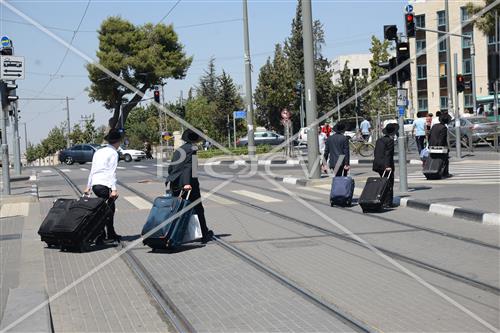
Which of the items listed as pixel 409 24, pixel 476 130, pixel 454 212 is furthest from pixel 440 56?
pixel 454 212

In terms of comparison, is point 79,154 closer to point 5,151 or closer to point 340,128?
point 5,151

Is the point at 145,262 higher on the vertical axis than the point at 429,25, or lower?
lower

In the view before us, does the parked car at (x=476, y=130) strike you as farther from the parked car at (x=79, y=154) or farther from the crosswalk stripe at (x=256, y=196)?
the parked car at (x=79, y=154)

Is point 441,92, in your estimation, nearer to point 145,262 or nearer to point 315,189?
point 315,189

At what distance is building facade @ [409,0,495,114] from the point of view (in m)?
66.8

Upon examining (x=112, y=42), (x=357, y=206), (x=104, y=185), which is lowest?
(x=357, y=206)

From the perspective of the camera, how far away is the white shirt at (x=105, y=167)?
1057 cm

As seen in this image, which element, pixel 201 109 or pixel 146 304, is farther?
pixel 201 109

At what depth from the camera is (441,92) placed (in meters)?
72.4

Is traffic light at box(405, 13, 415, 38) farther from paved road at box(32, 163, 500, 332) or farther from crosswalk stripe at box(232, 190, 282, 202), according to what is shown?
paved road at box(32, 163, 500, 332)

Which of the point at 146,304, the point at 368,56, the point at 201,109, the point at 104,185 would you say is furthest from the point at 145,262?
the point at 368,56

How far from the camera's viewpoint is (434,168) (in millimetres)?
20031

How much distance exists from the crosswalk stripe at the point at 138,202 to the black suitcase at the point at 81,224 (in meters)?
6.21

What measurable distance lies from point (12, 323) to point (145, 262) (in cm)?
336
